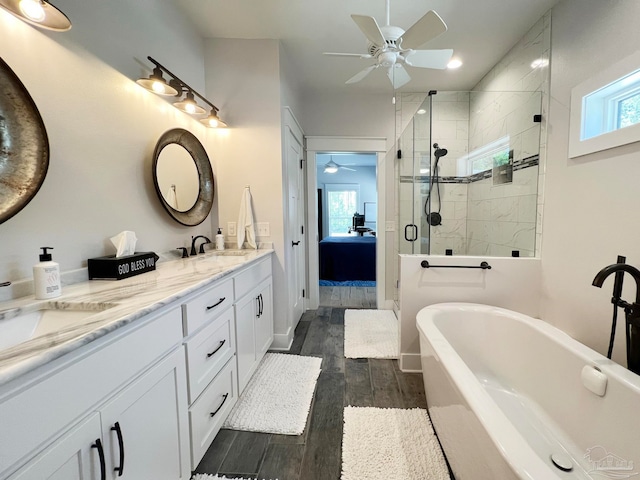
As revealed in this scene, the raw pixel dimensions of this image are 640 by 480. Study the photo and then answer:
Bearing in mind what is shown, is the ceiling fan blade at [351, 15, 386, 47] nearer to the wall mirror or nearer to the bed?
the wall mirror

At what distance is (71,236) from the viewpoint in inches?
49.0

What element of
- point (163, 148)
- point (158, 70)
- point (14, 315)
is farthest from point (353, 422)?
point (158, 70)

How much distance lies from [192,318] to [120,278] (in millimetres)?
464

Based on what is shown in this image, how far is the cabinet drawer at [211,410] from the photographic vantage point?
1229 millimetres

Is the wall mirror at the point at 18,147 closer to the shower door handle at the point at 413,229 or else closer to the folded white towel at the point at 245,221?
the folded white towel at the point at 245,221

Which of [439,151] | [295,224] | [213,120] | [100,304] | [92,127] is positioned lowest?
[100,304]

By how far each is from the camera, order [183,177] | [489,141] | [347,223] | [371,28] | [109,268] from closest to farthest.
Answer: [109,268] → [371,28] → [183,177] → [489,141] → [347,223]

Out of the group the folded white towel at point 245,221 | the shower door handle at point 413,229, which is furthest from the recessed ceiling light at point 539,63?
the folded white towel at point 245,221

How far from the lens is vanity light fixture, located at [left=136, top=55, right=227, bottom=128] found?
1600mm

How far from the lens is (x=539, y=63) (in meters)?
2.06

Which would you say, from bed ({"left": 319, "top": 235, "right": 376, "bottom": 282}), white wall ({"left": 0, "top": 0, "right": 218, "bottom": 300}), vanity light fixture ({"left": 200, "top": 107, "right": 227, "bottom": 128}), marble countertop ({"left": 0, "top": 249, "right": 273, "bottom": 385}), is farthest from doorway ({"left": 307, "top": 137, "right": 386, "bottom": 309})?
marble countertop ({"left": 0, "top": 249, "right": 273, "bottom": 385})

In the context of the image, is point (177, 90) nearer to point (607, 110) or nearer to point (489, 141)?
point (607, 110)

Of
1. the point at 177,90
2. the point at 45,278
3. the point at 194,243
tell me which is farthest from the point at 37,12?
the point at 194,243

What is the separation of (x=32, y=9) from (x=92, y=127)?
17.9 inches
